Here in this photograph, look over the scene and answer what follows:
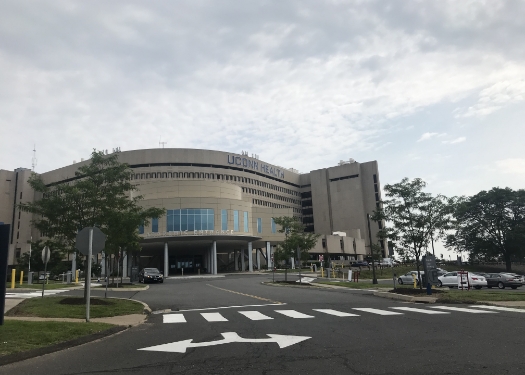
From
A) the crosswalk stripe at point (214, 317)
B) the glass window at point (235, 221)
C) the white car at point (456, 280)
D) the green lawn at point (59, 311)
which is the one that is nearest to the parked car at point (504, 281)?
the white car at point (456, 280)

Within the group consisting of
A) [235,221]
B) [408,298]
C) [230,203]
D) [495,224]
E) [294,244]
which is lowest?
[408,298]

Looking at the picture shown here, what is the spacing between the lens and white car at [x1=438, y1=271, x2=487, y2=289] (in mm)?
28922

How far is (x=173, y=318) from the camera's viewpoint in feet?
43.0

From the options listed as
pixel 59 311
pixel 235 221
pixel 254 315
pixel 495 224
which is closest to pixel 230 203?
pixel 235 221

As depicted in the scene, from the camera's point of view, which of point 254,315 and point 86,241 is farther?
point 254,315

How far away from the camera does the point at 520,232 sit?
6450cm

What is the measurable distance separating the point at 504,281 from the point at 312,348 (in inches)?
1076

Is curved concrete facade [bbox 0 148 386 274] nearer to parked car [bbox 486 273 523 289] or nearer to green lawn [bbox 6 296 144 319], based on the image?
green lawn [bbox 6 296 144 319]

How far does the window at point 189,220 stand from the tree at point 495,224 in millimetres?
40539

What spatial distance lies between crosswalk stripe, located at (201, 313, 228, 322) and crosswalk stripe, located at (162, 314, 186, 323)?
74 cm

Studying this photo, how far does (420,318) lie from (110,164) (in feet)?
45.5

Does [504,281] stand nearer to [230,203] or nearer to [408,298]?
[408,298]

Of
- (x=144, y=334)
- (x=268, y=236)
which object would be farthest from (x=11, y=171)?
(x=144, y=334)

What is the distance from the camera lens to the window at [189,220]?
6638 centimetres
